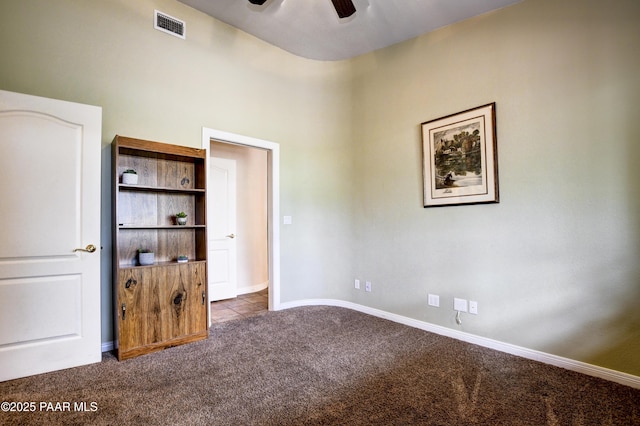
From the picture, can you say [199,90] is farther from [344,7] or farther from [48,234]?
[48,234]

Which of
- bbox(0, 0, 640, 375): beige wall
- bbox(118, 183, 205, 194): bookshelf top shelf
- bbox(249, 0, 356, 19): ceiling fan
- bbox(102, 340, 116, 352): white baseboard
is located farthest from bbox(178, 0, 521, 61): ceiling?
bbox(102, 340, 116, 352): white baseboard

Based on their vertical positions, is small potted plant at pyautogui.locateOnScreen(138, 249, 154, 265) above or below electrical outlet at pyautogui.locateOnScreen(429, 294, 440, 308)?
above

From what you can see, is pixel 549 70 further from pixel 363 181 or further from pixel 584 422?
pixel 584 422

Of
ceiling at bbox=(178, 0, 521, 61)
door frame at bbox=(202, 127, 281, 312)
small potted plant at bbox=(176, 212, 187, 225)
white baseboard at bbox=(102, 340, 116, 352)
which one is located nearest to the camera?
white baseboard at bbox=(102, 340, 116, 352)

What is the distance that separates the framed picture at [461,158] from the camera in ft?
9.17

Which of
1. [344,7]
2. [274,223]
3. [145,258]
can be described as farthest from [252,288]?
[344,7]

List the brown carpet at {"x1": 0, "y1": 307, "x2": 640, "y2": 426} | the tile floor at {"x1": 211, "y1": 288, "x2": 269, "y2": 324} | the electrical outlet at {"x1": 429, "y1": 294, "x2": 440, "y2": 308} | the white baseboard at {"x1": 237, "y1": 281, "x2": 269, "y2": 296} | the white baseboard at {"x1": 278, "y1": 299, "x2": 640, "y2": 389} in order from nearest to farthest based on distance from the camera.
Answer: the brown carpet at {"x1": 0, "y1": 307, "x2": 640, "y2": 426} → the white baseboard at {"x1": 278, "y1": 299, "x2": 640, "y2": 389} → the electrical outlet at {"x1": 429, "y1": 294, "x2": 440, "y2": 308} → the tile floor at {"x1": 211, "y1": 288, "x2": 269, "y2": 324} → the white baseboard at {"x1": 237, "y1": 281, "x2": 269, "y2": 296}

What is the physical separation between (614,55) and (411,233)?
213cm

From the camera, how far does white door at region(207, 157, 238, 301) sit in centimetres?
448

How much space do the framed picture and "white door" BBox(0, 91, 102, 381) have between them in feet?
10.0

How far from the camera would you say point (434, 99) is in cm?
323

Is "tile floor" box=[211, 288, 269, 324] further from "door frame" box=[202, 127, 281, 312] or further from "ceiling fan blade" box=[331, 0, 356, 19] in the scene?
"ceiling fan blade" box=[331, 0, 356, 19]

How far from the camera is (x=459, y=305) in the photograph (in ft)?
9.81

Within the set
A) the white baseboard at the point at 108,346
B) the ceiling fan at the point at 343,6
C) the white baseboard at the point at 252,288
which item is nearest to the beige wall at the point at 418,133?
the white baseboard at the point at 108,346
